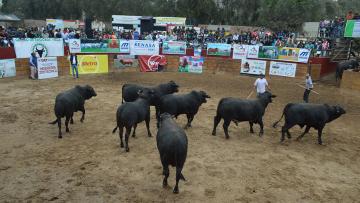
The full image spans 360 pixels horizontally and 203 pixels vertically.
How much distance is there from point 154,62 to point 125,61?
2.07 m

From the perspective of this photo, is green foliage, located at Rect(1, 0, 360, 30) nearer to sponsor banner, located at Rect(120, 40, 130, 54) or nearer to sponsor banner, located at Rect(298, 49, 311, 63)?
sponsor banner, located at Rect(298, 49, 311, 63)

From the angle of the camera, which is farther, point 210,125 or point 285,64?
point 285,64

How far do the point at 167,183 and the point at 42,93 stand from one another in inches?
431

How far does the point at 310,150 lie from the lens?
395 inches

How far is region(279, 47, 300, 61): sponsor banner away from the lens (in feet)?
73.7

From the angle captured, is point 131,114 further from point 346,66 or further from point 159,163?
point 346,66

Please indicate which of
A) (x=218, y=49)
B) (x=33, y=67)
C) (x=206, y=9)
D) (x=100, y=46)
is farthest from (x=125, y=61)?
(x=206, y=9)

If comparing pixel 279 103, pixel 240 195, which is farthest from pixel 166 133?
pixel 279 103

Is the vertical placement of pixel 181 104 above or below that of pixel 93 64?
below

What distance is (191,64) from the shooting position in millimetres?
23703

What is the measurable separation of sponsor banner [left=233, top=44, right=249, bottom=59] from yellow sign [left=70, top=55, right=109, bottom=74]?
9143 mm

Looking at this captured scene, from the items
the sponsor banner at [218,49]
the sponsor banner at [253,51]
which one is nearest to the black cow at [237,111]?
the sponsor banner at [253,51]

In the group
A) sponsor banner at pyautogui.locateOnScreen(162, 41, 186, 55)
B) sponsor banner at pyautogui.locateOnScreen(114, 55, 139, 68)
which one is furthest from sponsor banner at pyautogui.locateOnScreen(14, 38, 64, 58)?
sponsor banner at pyautogui.locateOnScreen(162, 41, 186, 55)

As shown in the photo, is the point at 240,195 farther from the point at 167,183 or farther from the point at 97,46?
the point at 97,46
